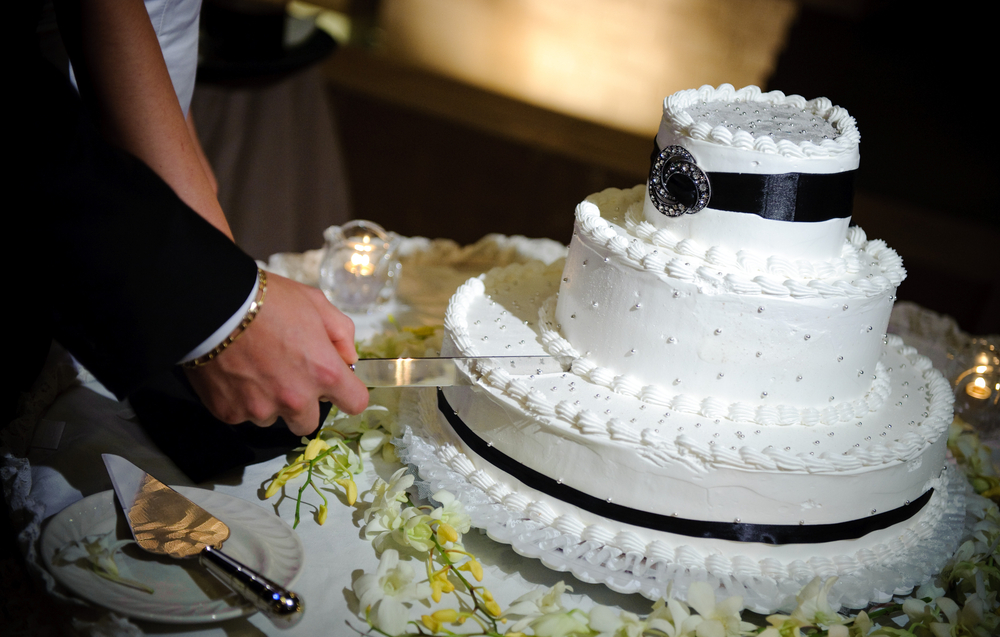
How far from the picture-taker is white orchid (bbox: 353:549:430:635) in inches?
49.7

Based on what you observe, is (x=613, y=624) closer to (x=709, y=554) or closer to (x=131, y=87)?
(x=709, y=554)

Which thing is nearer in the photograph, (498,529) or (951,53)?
(498,529)

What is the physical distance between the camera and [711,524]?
1420 millimetres

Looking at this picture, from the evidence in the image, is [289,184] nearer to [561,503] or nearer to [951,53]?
[561,503]

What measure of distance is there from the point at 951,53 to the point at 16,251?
23.9 feet

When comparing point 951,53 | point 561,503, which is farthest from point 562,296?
point 951,53

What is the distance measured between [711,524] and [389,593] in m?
0.61

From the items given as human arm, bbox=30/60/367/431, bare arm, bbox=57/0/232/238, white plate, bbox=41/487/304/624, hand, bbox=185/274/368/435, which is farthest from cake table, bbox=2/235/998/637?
bare arm, bbox=57/0/232/238

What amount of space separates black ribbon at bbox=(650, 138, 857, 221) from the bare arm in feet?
3.15

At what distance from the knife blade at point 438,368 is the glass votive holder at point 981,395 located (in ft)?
4.49

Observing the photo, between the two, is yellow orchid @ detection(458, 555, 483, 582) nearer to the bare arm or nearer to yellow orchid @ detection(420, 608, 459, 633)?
yellow orchid @ detection(420, 608, 459, 633)

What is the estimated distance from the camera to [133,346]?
1.14 m

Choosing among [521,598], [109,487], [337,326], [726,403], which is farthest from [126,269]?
[726,403]

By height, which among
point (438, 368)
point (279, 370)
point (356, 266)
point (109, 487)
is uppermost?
point (279, 370)
